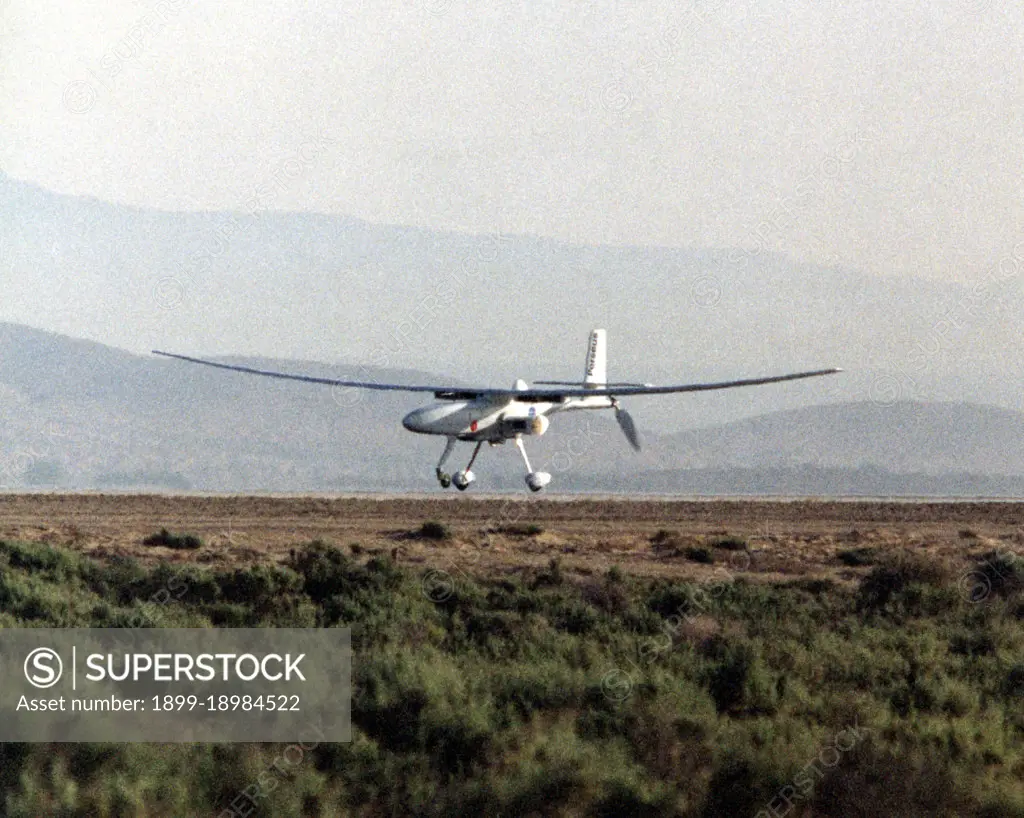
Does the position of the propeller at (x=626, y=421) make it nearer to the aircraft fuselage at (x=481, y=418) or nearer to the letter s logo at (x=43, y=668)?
the aircraft fuselage at (x=481, y=418)

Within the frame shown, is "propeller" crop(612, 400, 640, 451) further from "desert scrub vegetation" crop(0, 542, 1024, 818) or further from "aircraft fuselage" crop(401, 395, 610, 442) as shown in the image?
"desert scrub vegetation" crop(0, 542, 1024, 818)

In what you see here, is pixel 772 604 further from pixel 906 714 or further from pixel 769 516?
pixel 769 516

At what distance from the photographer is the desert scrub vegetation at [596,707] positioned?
13.9 meters

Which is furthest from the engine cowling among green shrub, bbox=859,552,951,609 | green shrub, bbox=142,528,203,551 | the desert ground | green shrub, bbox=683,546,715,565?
green shrub, bbox=859,552,951,609

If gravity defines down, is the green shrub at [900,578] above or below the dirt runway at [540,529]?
below

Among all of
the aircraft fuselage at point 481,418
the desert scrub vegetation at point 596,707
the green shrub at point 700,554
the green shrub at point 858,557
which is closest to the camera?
the desert scrub vegetation at point 596,707

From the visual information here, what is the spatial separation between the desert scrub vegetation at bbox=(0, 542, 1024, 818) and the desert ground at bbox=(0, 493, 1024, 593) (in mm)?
7392

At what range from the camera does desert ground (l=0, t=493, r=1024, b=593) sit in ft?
121

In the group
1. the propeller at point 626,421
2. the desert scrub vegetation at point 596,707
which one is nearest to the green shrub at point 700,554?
the propeller at point 626,421

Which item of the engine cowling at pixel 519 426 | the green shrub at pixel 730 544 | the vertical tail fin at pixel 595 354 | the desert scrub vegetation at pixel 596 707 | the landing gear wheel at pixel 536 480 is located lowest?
the desert scrub vegetation at pixel 596 707

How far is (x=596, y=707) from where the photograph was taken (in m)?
16.8

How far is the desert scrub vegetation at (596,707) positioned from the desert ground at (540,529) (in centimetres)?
739

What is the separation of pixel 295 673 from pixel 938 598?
41.6ft

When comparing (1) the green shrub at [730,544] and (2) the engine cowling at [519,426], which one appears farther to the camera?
(2) the engine cowling at [519,426]
